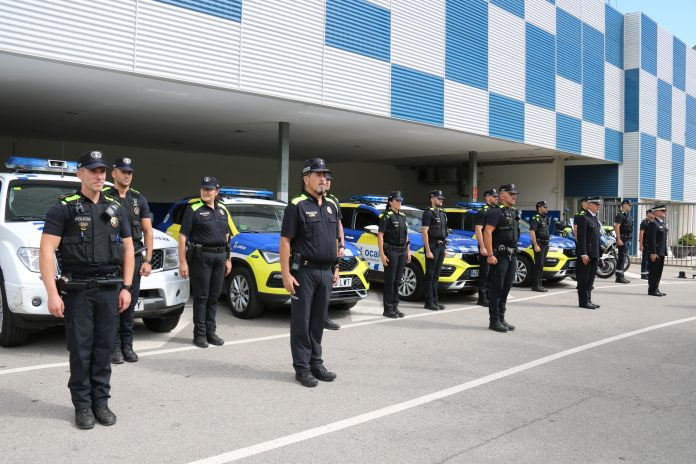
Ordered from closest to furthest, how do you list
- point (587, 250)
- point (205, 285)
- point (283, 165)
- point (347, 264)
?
1. point (205, 285)
2. point (347, 264)
3. point (587, 250)
4. point (283, 165)

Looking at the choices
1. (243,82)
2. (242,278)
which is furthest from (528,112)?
(242,278)

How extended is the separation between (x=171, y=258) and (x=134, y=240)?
2.72ft

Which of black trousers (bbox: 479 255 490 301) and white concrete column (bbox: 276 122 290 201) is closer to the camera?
black trousers (bbox: 479 255 490 301)

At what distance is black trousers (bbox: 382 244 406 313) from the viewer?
28.3 ft

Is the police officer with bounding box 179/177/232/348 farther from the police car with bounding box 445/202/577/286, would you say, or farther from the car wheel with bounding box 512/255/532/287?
the car wheel with bounding box 512/255/532/287

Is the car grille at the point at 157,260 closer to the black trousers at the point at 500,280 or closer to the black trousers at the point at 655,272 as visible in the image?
the black trousers at the point at 500,280

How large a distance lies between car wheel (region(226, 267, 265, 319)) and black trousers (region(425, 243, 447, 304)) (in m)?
2.84

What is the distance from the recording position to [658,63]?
2580cm

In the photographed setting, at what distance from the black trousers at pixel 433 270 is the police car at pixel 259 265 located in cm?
132

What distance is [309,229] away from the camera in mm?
5098

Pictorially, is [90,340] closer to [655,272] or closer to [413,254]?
[413,254]

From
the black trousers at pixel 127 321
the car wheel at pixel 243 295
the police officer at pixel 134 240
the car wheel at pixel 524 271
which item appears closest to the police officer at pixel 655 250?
the car wheel at pixel 524 271

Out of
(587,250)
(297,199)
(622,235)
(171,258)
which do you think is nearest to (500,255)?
(587,250)

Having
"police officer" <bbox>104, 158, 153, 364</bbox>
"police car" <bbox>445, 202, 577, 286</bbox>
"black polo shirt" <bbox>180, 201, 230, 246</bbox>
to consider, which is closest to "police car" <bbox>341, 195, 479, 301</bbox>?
"police car" <bbox>445, 202, 577, 286</bbox>
